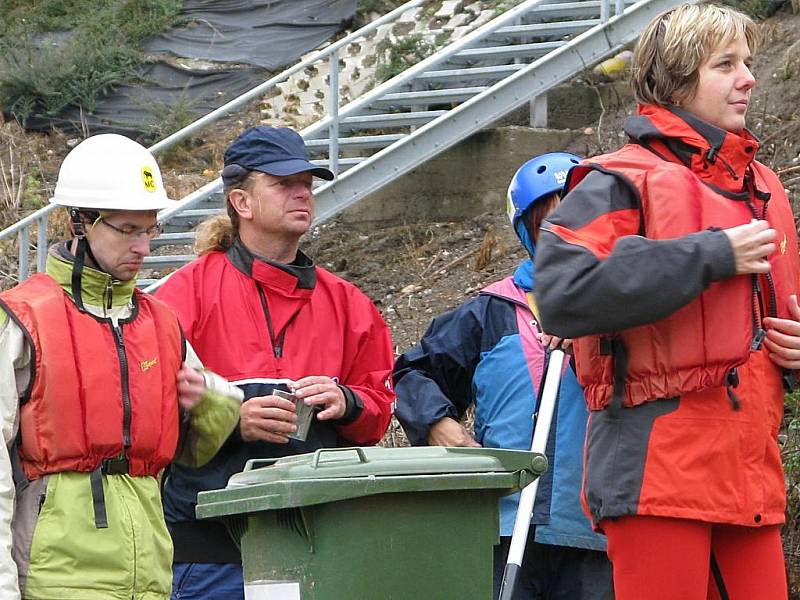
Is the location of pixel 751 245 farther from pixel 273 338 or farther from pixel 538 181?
pixel 273 338

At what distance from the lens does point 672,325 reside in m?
3.46

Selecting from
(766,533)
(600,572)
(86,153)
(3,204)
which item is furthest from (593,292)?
(3,204)

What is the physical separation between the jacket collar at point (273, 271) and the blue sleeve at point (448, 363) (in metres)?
0.41

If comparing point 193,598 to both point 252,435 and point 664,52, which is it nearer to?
point 252,435

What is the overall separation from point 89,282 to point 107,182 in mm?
297

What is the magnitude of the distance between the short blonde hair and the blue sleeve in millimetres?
1061

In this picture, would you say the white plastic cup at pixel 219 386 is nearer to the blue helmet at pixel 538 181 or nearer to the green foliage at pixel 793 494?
the blue helmet at pixel 538 181

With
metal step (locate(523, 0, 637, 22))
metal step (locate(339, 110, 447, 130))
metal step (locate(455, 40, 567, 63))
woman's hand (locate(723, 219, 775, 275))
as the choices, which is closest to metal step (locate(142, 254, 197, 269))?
metal step (locate(339, 110, 447, 130))


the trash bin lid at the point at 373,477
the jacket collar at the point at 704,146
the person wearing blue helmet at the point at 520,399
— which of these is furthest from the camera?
the person wearing blue helmet at the point at 520,399

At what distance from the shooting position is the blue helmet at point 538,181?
15.0 ft

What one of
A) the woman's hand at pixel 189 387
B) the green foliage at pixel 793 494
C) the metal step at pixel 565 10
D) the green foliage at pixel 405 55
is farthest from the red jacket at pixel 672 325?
the green foliage at pixel 405 55

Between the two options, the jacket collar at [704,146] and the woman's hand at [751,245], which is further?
the jacket collar at [704,146]

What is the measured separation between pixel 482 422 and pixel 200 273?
1.02 m

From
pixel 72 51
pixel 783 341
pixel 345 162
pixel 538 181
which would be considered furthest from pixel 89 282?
pixel 72 51
